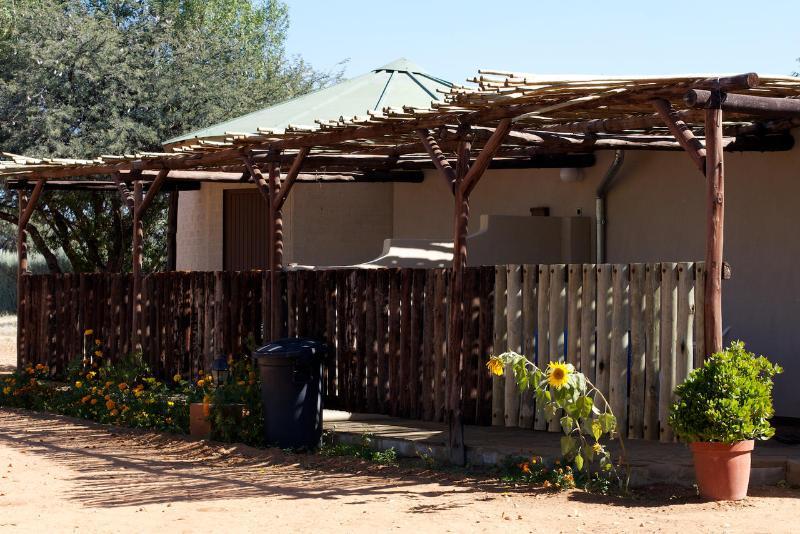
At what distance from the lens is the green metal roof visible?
53.3 ft

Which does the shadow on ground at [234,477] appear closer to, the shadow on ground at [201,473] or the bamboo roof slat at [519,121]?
the shadow on ground at [201,473]

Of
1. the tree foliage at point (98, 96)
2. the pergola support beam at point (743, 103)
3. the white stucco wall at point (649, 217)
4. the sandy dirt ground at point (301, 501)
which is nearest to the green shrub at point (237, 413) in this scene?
the sandy dirt ground at point (301, 501)

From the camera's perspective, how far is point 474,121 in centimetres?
939

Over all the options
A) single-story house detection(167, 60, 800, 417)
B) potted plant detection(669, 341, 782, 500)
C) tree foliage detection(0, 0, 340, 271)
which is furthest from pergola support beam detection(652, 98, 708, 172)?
tree foliage detection(0, 0, 340, 271)

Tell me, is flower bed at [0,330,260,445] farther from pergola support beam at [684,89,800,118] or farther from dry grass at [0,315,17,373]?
dry grass at [0,315,17,373]

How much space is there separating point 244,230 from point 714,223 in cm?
1069

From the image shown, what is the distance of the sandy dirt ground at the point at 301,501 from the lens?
715 cm

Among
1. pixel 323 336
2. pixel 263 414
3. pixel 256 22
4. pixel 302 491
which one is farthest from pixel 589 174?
pixel 256 22

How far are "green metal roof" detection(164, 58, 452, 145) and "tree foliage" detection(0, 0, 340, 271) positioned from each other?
4842mm

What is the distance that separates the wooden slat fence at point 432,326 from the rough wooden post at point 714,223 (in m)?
0.21

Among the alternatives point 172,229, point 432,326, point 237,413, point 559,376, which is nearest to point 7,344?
point 172,229

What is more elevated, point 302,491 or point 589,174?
point 589,174

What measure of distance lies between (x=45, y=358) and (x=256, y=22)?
31526 millimetres

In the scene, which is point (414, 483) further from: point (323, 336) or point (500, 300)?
point (323, 336)
